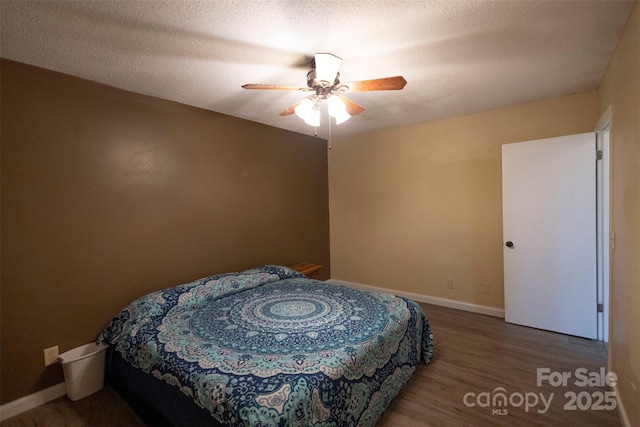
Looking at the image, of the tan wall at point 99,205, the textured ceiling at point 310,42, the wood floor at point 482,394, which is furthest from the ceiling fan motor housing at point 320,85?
the wood floor at point 482,394

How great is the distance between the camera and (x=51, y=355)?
2010 mm

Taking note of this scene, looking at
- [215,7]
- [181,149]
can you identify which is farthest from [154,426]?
[215,7]

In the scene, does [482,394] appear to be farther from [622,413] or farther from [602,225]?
[602,225]

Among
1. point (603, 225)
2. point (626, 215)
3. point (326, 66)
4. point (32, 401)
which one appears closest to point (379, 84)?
point (326, 66)

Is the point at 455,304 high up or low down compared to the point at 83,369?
down

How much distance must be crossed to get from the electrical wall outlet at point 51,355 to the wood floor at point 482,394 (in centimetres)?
27

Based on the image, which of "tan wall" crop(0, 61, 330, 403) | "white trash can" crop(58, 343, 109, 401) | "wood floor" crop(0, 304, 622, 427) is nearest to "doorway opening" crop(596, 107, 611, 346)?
"wood floor" crop(0, 304, 622, 427)

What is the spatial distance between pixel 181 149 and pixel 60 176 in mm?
946

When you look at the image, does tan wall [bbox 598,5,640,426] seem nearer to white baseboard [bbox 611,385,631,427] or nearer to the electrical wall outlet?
white baseboard [bbox 611,385,631,427]

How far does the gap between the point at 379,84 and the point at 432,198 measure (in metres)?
2.16

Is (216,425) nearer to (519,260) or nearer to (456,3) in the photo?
(456,3)

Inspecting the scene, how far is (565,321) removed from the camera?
2.72 metres

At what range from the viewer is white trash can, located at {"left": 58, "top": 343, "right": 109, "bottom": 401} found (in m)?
1.97

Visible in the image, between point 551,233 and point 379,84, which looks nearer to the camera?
point 379,84
